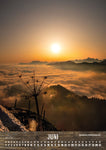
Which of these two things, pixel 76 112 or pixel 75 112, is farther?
pixel 75 112

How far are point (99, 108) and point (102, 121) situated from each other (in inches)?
274

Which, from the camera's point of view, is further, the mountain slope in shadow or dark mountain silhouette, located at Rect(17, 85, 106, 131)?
the mountain slope in shadow

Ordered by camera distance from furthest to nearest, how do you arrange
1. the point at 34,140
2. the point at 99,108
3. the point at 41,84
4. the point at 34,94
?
1. the point at 99,108
2. the point at 41,84
3. the point at 34,94
4. the point at 34,140

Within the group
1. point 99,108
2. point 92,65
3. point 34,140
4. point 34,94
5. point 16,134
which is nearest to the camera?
point 34,140

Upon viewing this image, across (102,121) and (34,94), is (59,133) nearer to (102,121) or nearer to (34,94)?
(34,94)

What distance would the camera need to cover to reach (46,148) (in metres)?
4.82

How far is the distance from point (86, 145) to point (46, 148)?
198 centimetres

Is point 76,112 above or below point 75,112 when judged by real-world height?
above

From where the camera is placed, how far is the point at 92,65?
66.7 ft

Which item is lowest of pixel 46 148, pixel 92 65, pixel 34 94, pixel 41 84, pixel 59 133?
pixel 46 148

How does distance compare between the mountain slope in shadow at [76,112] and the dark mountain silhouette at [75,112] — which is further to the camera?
the mountain slope in shadow at [76,112]

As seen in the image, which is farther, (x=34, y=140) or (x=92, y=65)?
(x=92, y=65)

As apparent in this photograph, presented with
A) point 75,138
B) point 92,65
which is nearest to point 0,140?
point 75,138

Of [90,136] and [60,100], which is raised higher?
[90,136]
